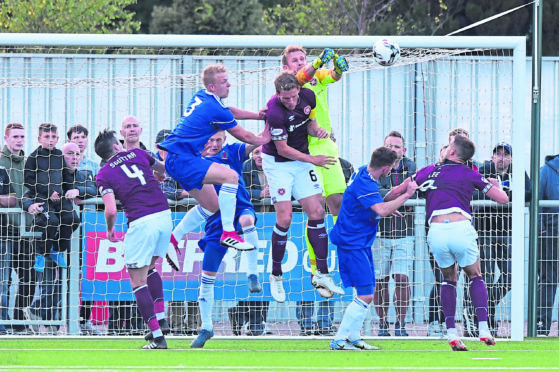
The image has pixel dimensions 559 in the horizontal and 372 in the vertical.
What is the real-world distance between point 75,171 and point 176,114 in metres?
1.93

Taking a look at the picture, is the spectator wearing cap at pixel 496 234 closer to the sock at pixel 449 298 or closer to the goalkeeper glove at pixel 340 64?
the sock at pixel 449 298

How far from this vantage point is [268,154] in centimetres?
1130

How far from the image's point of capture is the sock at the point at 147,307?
417 inches

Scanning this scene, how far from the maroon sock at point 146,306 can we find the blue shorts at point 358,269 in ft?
6.06

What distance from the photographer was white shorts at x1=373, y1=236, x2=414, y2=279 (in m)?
12.8

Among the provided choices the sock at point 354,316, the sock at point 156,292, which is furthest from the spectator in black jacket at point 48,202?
the sock at point 354,316

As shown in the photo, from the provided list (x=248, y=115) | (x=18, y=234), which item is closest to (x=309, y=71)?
(x=248, y=115)

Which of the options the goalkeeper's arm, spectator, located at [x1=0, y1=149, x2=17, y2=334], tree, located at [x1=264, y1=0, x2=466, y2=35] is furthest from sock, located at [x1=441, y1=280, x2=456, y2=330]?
tree, located at [x1=264, y1=0, x2=466, y2=35]

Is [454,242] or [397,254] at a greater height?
[454,242]

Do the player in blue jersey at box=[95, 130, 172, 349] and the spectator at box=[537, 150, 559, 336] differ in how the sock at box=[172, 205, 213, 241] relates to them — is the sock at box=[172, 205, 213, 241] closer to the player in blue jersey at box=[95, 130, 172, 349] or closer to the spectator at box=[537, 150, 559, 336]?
the player in blue jersey at box=[95, 130, 172, 349]

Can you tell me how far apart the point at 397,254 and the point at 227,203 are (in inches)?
109

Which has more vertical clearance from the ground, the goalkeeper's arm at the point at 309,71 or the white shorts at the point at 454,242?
the goalkeeper's arm at the point at 309,71

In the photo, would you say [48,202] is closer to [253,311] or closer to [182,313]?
[182,313]

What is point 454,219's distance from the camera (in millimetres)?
10898
